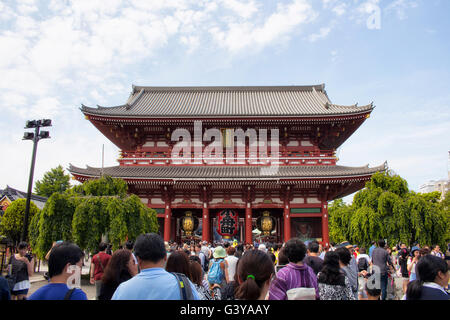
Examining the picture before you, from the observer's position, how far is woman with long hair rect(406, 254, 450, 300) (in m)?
3.41

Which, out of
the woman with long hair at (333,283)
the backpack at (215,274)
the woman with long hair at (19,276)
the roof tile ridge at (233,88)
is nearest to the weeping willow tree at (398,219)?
the backpack at (215,274)

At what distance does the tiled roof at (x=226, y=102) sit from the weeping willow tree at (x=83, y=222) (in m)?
8.61

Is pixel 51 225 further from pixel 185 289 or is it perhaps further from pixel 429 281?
pixel 429 281

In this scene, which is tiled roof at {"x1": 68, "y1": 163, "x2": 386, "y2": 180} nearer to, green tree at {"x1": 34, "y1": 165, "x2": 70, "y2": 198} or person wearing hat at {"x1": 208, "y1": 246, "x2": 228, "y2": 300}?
person wearing hat at {"x1": 208, "y1": 246, "x2": 228, "y2": 300}

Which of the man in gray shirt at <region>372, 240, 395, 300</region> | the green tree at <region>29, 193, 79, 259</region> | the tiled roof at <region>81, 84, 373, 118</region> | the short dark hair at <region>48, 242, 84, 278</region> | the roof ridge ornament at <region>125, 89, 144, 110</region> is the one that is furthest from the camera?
the roof ridge ornament at <region>125, 89, 144, 110</region>

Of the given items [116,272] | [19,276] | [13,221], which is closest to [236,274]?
[116,272]

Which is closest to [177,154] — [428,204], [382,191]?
[382,191]

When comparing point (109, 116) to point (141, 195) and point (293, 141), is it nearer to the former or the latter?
point (141, 195)

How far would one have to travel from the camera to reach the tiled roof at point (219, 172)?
1847cm

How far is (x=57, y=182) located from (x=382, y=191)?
50281 millimetres

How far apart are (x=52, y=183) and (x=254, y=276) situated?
5561 centimetres

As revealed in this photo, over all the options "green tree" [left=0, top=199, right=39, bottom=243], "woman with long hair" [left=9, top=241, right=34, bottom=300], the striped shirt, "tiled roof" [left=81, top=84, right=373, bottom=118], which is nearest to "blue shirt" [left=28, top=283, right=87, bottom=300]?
the striped shirt

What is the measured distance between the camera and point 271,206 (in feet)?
66.9

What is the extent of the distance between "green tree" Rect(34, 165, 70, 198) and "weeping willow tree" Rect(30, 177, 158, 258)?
1657 inches
